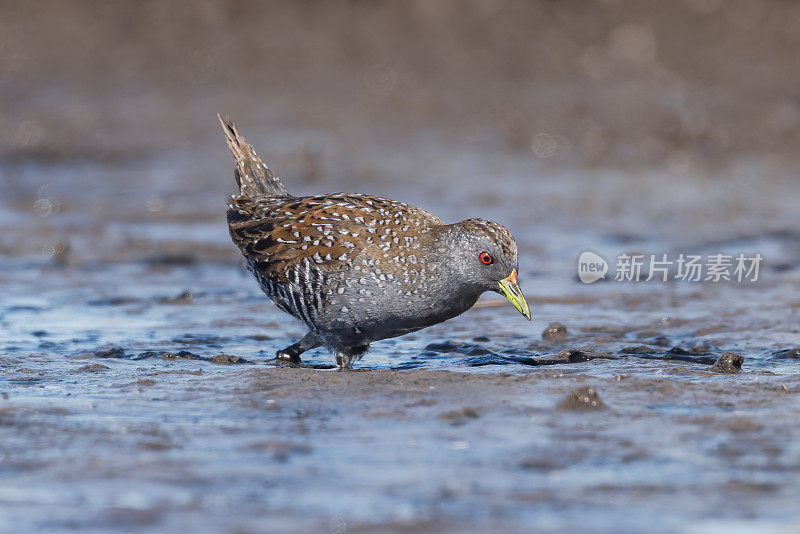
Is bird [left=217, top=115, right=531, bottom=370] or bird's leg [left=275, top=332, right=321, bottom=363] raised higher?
bird [left=217, top=115, right=531, bottom=370]

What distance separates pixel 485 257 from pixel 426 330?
84.7 inches

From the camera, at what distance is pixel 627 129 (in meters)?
16.1

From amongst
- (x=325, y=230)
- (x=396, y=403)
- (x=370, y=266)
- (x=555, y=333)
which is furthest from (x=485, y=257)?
(x=555, y=333)

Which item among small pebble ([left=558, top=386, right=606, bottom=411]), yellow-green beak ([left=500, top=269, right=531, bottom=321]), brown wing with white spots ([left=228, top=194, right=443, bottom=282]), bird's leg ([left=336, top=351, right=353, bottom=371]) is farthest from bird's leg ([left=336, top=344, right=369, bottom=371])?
small pebble ([left=558, top=386, right=606, bottom=411])

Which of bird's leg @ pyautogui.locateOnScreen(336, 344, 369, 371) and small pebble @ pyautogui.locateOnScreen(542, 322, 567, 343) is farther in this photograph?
small pebble @ pyautogui.locateOnScreen(542, 322, 567, 343)

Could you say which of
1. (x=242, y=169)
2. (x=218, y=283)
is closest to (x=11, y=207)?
(x=218, y=283)

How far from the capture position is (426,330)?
9.05 m

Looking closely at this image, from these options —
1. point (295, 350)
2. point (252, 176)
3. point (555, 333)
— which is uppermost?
point (252, 176)

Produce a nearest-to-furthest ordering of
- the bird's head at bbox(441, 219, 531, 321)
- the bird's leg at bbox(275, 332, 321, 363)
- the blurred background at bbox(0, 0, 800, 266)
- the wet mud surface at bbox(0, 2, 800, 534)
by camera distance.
Answer: the wet mud surface at bbox(0, 2, 800, 534) → the bird's head at bbox(441, 219, 531, 321) → the bird's leg at bbox(275, 332, 321, 363) → the blurred background at bbox(0, 0, 800, 266)

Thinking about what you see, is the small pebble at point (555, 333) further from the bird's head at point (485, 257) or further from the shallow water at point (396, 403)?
the bird's head at point (485, 257)

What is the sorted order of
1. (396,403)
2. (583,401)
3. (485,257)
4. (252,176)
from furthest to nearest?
(252,176) < (485,257) < (396,403) < (583,401)

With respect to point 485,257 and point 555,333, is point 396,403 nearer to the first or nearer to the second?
point 485,257

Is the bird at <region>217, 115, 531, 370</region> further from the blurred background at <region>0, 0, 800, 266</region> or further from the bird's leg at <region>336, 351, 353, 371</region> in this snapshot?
the blurred background at <region>0, 0, 800, 266</region>

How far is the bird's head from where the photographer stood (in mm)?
6988
